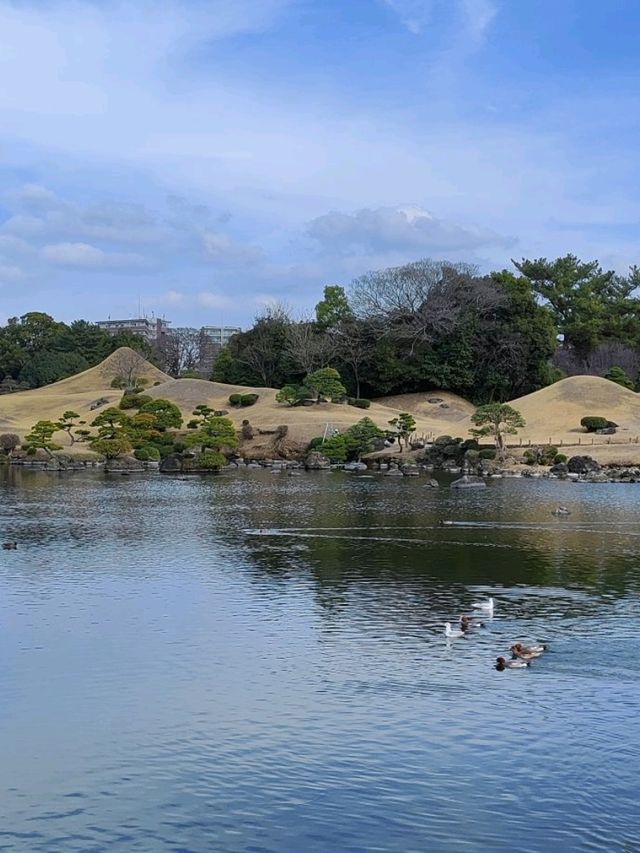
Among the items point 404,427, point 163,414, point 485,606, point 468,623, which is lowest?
point 468,623

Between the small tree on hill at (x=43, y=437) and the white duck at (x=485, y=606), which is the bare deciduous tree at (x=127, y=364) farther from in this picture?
the white duck at (x=485, y=606)

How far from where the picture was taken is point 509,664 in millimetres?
16922

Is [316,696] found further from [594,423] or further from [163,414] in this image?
[163,414]

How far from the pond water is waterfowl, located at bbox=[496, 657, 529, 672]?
180mm

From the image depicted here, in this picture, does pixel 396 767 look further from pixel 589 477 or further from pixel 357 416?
pixel 357 416

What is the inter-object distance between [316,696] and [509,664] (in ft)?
11.6

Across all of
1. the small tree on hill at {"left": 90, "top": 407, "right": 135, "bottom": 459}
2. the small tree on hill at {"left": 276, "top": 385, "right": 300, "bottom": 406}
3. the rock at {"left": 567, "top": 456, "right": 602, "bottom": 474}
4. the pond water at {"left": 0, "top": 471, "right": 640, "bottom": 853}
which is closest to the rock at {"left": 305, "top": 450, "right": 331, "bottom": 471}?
the small tree on hill at {"left": 90, "top": 407, "right": 135, "bottom": 459}

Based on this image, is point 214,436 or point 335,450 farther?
point 214,436

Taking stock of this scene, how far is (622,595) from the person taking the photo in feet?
75.3

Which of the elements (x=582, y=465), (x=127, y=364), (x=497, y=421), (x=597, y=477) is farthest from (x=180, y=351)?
(x=597, y=477)

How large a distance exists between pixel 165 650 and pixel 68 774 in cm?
568

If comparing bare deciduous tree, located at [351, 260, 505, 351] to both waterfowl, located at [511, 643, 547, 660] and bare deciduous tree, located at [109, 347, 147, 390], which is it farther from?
waterfowl, located at [511, 643, 547, 660]

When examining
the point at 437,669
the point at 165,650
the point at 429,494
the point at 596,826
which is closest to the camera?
the point at 596,826

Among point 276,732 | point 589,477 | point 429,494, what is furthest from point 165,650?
point 589,477
